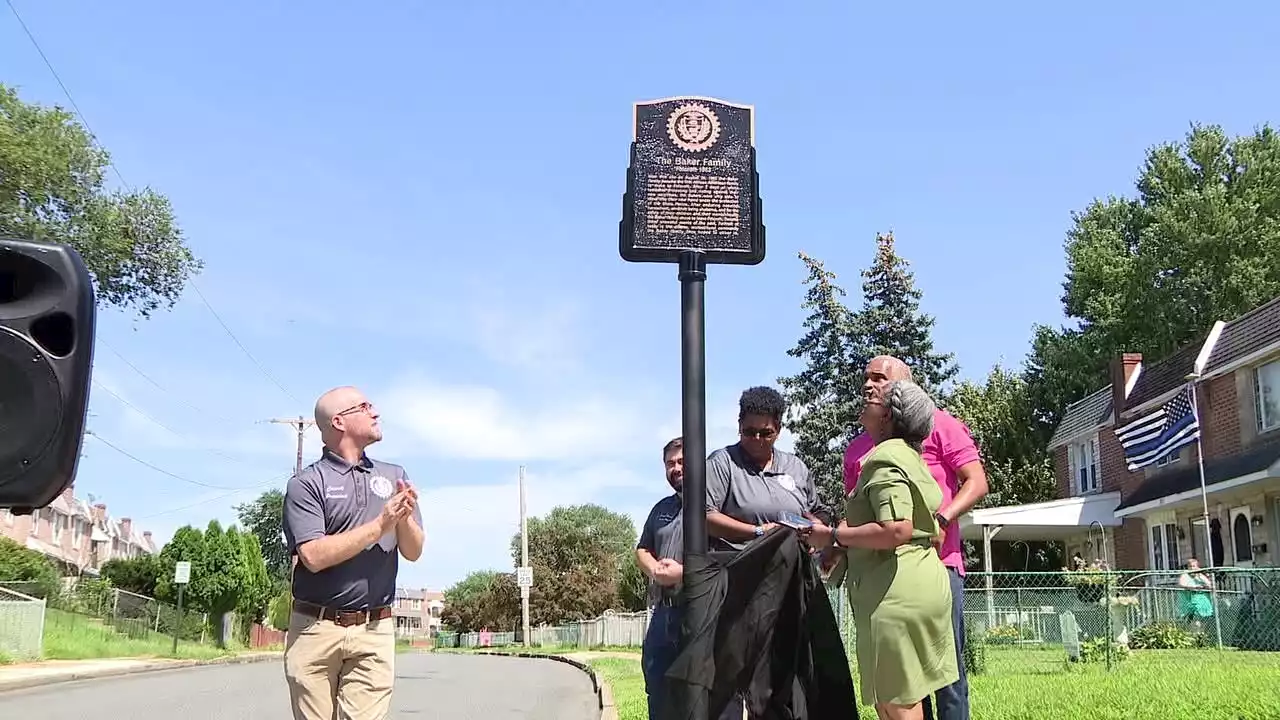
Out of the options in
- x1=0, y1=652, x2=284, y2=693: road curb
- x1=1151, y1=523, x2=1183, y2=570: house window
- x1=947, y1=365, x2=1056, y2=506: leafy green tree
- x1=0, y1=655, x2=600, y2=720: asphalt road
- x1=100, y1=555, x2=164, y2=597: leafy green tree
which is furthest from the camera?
x1=100, y1=555, x2=164, y2=597: leafy green tree

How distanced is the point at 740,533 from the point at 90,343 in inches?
133

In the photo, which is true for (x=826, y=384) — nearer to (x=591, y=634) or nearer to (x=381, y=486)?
(x=591, y=634)

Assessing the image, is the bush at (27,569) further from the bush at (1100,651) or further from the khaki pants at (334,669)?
the khaki pants at (334,669)

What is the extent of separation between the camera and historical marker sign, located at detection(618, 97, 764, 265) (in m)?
5.86

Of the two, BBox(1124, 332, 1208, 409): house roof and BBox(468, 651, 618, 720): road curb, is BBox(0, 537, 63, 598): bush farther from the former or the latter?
BBox(1124, 332, 1208, 409): house roof

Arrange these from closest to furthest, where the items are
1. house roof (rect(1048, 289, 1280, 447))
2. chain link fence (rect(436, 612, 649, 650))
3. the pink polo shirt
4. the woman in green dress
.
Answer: the woman in green dress, the pink polo shirt, house roof (rect(1048, 289, 1280, 447)), chain link fence (rect(436, 612, 649, 650))

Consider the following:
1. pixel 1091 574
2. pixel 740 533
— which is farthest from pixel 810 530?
A: pixel 1091 574

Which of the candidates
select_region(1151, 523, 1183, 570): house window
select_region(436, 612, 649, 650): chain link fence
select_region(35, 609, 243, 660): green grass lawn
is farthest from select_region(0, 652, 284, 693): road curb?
select_region(1151, 523, 1183, 570): house window

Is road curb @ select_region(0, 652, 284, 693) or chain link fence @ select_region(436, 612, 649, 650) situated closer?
road curb @ select_region(0, 652, 284, 693)

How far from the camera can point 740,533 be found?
5430 mm

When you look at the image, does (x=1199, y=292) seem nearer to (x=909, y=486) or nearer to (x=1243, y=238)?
(x=1243, y=238)

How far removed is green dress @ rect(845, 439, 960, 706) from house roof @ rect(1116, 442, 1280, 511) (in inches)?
727

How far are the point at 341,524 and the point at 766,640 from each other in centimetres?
186

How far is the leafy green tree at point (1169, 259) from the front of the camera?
38.5m
